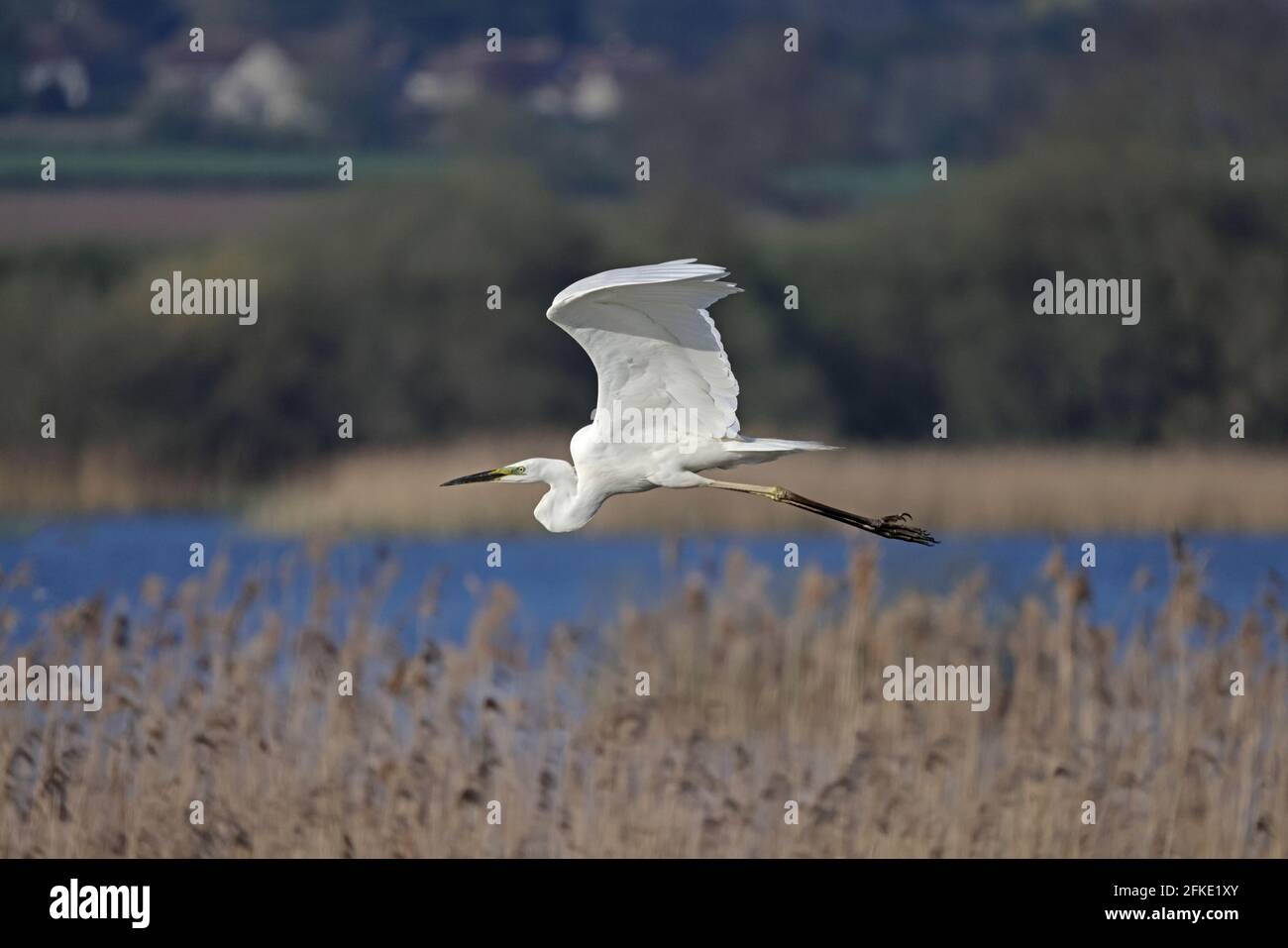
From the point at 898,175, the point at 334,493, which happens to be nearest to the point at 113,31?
the point at 898,175

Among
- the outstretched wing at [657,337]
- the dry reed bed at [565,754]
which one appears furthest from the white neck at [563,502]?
the dry reed bed at [565,754]

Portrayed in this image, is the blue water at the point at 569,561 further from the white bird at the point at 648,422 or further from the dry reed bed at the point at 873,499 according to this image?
the white bird at the point at 648,422

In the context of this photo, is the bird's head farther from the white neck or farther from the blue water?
the blue water

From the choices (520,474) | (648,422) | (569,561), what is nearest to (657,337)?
(648,422)

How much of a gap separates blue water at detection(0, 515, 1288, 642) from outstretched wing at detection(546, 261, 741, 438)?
3475mm

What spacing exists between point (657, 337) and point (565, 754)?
7.40ft

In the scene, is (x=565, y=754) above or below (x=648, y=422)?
below

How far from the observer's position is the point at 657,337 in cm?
719

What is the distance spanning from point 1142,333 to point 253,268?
39.0 feet

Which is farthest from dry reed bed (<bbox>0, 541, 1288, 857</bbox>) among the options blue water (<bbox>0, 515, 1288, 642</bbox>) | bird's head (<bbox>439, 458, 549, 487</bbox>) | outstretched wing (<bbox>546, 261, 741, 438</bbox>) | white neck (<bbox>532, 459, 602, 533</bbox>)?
blue water (<bbox>0, 515, 1288, 642</bbox>)

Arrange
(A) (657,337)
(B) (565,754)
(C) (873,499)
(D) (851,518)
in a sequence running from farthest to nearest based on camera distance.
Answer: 1. (C) (873,499)
2. (B) (565,754)
3. (D) (851,518)
4. (A) (657,337)

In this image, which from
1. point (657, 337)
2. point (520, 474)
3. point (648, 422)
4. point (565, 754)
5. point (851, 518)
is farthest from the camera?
point (565, 754)

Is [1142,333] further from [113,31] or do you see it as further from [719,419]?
[113,31]

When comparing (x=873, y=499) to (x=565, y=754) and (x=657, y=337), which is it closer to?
(x=565, y=754)
